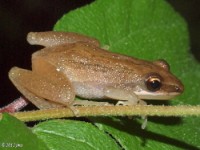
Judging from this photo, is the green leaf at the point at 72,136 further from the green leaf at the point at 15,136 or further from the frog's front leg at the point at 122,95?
the frog's front leg at the point at 122,95

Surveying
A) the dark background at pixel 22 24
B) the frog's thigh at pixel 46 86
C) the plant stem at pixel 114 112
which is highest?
the plant stem at pixel 114 112

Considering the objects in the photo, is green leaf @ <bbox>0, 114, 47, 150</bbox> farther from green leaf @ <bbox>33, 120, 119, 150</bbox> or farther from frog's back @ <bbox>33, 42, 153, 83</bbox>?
frog's back @ <bbox>33, 42, 153, 83</bbox>

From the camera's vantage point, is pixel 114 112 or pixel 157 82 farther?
pixel 157 82

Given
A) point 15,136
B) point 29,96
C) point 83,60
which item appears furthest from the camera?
point 83,60

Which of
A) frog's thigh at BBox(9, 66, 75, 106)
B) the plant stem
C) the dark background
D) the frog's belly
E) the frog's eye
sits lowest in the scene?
the dark background

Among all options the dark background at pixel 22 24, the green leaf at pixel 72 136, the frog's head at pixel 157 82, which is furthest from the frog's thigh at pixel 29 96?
the dark background at pixel 22 24

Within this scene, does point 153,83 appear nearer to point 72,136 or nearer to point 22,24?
point 72,136

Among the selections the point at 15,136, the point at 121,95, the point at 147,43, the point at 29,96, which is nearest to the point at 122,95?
the point at 121,95

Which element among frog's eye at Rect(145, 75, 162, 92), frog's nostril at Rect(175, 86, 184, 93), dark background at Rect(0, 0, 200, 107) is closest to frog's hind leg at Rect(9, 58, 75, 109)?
frog's eye at Rect(145, 75, 162, 92)
